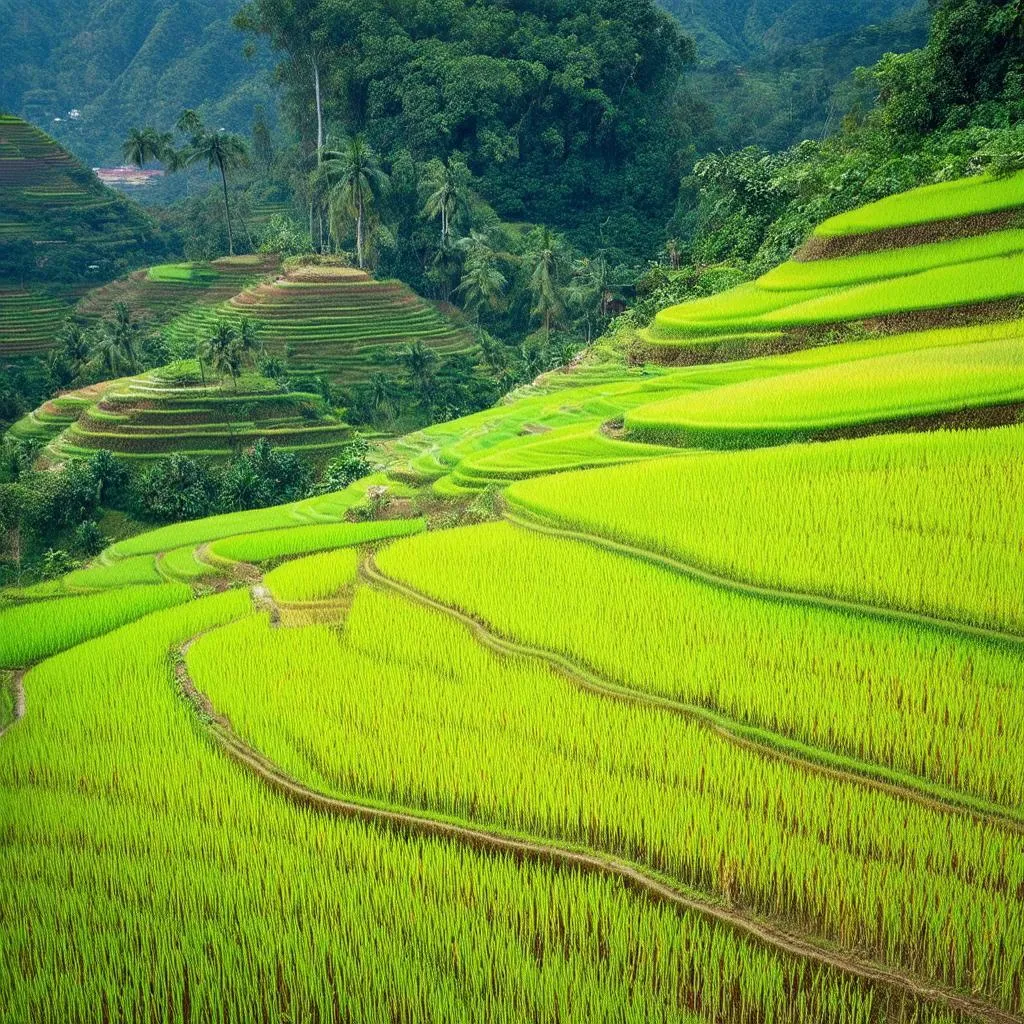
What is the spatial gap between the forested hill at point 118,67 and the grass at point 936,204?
58221mm

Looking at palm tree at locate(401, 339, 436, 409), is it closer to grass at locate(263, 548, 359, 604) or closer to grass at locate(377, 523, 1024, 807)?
grass at locate(263, 548, 359, 604)

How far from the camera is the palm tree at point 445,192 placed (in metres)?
29.6

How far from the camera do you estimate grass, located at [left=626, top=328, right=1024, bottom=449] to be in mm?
6559

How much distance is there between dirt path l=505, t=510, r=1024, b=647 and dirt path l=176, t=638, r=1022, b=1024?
80.0 inches

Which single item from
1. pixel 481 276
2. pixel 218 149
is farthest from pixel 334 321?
pixel 218 149

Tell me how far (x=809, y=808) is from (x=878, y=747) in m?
0.46

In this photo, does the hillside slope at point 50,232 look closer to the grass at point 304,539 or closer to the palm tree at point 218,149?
the palm tree at point 218,149

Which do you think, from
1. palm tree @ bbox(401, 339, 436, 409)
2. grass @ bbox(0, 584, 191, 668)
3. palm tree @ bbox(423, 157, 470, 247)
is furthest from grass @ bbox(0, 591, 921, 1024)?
palm tree @ bbox(423, 157, 470, 247)

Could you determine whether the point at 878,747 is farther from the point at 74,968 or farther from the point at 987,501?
the point at 74,968

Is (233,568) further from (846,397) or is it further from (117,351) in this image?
(117,351)

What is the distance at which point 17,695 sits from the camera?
15.6ft

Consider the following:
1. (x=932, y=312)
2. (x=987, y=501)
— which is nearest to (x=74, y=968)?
(x=987, y=501)

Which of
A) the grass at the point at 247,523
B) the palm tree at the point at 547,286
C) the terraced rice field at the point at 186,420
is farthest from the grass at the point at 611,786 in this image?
the palm tree at the point at 547,286

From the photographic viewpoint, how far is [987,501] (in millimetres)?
5086
